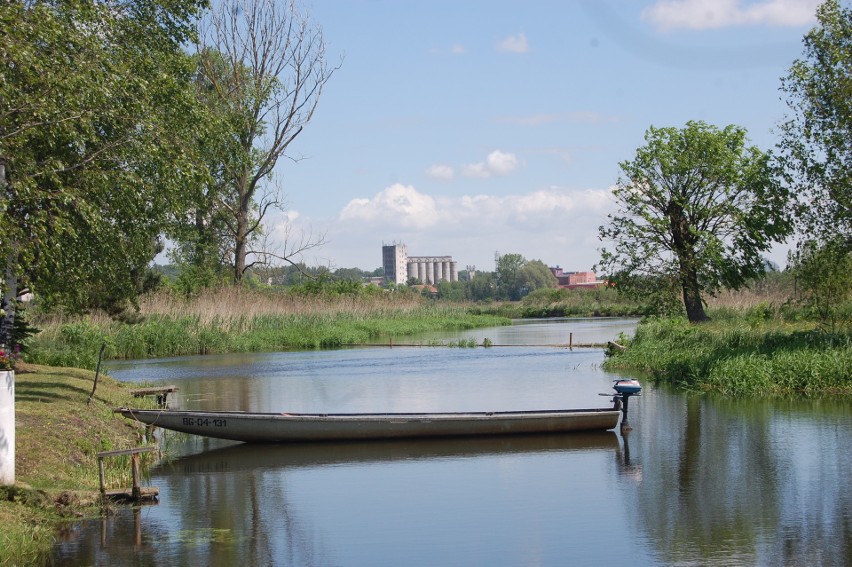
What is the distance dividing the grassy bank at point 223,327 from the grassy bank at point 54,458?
852cm

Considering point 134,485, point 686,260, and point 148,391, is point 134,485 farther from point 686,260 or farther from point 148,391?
point 686,260

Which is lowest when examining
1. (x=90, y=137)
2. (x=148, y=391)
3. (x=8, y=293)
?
(x=148, y=391)

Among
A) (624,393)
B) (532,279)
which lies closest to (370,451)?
(624,393)

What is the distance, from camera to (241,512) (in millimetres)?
14664

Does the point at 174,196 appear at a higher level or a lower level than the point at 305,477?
higher

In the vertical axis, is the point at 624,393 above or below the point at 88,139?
below

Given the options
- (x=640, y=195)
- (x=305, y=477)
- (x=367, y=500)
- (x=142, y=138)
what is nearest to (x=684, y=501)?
(x=367, y=500)

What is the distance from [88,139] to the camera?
647 inches

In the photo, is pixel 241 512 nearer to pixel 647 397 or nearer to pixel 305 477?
pixel 305 477

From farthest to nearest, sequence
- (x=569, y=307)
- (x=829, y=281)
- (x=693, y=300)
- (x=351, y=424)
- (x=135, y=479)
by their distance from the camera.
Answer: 1. (x=569, y=307)
2. (x=693, y=300)
3. (x=829, y=281)
4. (x=351, y=424)
5. (x=135, y=479)

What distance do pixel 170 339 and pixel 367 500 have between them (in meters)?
29.4

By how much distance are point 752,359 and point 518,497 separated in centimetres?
1337

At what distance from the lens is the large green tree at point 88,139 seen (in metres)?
13.4

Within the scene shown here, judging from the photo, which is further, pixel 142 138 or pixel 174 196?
pixel 174 196
